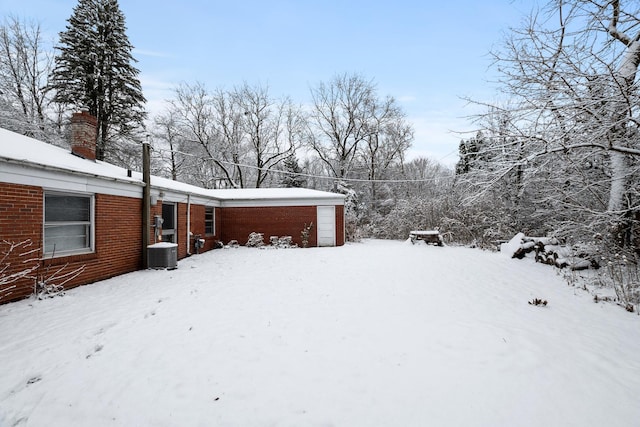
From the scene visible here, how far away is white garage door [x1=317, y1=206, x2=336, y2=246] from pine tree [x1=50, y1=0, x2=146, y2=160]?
43.5ft

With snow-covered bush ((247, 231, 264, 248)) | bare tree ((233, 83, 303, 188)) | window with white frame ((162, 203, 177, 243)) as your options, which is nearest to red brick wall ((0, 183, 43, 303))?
window with white frame ((162, 203, 177, 243))

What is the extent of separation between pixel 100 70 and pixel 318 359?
21419mm

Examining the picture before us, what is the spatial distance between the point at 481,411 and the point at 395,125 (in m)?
28.1

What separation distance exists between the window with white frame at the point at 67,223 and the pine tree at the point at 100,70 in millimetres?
12340

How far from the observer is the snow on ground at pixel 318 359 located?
8.14 feet

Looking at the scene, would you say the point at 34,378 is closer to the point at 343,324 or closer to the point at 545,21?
the point at 343,324

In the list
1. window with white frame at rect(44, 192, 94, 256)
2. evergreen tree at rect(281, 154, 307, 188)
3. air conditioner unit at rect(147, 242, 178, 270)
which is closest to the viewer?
window with white frame at rect(44, 192, 94, 256)

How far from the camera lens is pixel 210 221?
49.2 feet

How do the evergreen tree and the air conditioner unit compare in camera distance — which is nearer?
the air conditioner unit

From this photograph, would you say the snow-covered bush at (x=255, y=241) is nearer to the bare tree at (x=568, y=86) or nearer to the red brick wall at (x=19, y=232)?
the red brick wall at (x=19, y=232)

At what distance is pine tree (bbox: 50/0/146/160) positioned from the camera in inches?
658

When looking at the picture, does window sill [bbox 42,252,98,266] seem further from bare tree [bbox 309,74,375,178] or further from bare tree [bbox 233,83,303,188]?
bare tree [bbox 309,74,375,178]

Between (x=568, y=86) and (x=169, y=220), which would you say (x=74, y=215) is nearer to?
(x=169, y=220)

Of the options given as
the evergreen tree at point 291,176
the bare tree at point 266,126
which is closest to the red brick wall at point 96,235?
the bare tree at point 266,126
